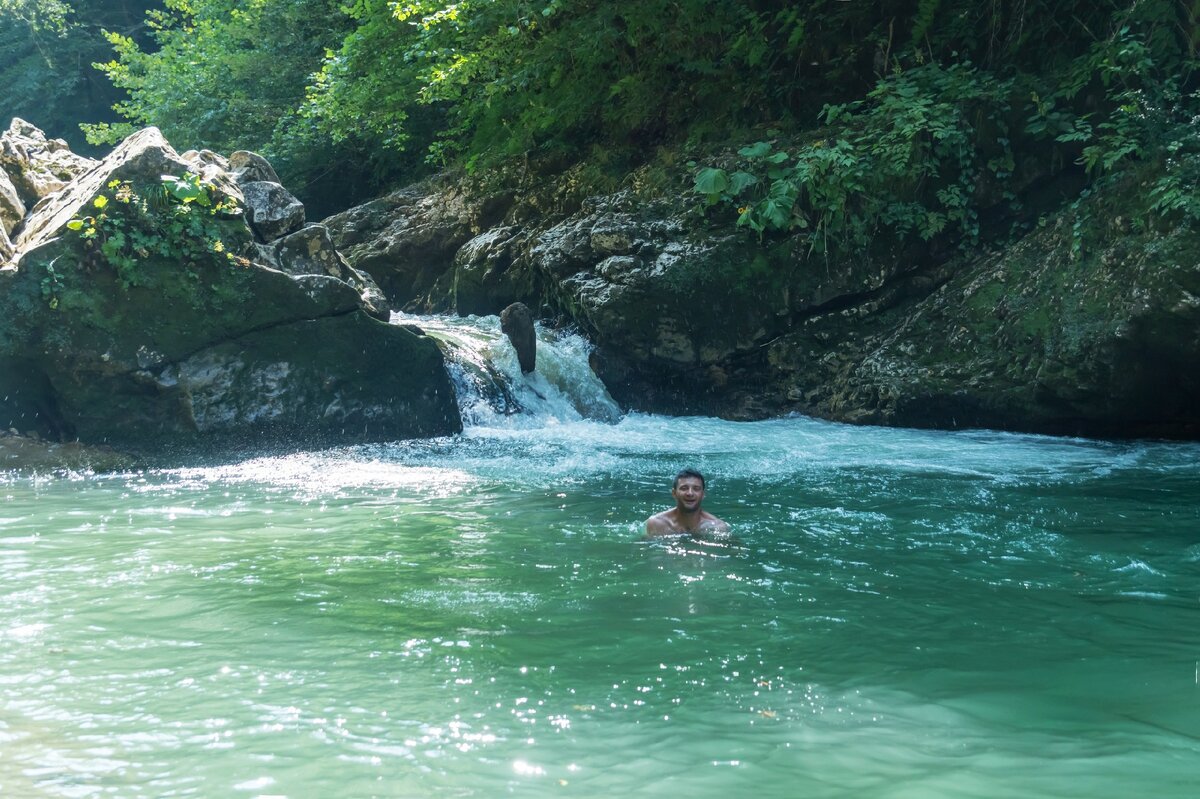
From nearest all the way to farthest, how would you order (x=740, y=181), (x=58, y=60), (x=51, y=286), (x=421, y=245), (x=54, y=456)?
1. (x=54, y=456)
2. (x=51, y=286)
3. (x=740, y=181)
4. (x=421, y=245)
5. (x=58, y=60)

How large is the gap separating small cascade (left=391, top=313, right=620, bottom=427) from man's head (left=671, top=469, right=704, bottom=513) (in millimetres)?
6014

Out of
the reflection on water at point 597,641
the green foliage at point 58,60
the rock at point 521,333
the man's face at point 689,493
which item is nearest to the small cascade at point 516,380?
the rock at point 521,333

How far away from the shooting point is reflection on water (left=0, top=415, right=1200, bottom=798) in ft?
12.0

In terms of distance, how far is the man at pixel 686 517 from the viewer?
714 centimetres

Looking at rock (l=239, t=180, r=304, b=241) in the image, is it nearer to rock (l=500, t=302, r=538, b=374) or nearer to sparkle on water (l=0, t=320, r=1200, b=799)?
rock (l=500, t=302, r=538, b=374)

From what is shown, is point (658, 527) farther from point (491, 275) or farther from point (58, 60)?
point (58, 60)

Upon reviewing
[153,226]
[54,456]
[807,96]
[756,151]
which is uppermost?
[807,96]

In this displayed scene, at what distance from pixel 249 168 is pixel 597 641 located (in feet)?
33.0

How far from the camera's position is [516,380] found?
13.8 m

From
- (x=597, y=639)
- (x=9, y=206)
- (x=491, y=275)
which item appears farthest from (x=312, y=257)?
(x=597, y=639)

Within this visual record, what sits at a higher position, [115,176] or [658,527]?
[115,176]

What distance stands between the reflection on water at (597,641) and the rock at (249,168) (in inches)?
203

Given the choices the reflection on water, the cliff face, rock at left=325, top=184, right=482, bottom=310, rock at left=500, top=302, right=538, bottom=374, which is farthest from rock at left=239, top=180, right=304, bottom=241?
rock at left=325, top=184, right=482, bottom=310

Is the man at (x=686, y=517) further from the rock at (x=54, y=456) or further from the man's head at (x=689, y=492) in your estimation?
the rock at (x=54, y=456)
